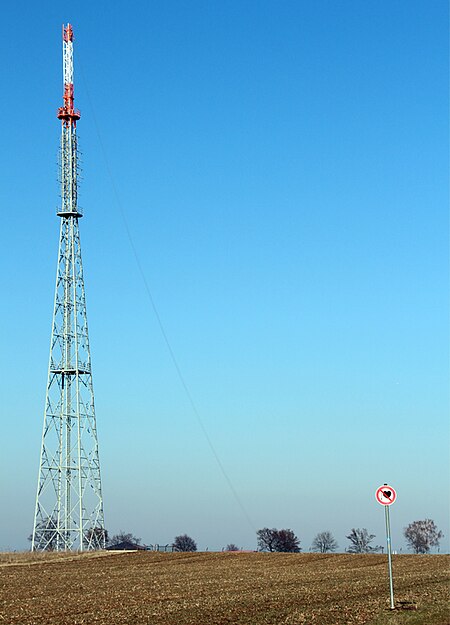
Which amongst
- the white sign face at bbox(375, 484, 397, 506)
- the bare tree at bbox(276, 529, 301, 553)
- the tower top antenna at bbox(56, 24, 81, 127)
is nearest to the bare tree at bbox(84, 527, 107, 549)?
the tower top antenna at bbox(56, 24, 81, 127)

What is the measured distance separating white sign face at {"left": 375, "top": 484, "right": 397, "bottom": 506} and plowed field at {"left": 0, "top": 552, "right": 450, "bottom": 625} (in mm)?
3148

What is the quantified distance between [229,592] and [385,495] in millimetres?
10720

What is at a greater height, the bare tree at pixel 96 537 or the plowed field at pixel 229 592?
the bare tree at pixel 96 537

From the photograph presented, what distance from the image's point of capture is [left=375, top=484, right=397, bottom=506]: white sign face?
28094mm

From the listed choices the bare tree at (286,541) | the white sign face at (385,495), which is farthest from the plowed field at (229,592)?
the bare tree at (286,541)

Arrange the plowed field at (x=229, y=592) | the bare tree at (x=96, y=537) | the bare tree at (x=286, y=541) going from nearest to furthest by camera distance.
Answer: the plowed field at (x=229, y=592) → the bare tree at (x=96, y=537) → the bare tree at (x=286, y=541)

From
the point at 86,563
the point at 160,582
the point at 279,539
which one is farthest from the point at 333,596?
the point at 279,539

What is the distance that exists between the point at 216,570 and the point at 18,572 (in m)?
12.1

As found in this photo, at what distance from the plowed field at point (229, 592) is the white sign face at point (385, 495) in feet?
10.3

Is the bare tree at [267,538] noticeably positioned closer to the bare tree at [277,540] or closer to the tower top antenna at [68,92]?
the bare tree at [277,540]

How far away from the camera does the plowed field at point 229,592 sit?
2792 cm

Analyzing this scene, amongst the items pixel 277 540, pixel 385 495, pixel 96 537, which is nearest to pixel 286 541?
pixel 277 540

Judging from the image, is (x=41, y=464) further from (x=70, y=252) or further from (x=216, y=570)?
(x=216, y=570)

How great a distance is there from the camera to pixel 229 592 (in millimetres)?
36250
